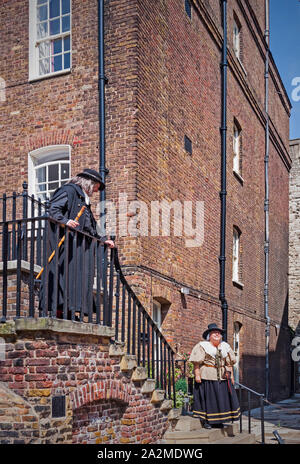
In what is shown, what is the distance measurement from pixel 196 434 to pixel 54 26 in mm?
8105

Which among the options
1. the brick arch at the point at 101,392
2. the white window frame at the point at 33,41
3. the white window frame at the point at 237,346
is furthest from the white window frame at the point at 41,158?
the white window frame at the point at 237,346

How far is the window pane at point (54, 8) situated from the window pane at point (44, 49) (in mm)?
585

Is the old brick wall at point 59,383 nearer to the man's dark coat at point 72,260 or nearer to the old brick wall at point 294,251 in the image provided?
the man's dark coat at point 72,260

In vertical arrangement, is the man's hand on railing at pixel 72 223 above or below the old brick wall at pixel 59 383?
above

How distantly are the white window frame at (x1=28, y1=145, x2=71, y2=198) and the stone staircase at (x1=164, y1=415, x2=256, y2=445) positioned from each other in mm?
5019

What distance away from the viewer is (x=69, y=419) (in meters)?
6.12

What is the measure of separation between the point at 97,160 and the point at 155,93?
1853 millimetres

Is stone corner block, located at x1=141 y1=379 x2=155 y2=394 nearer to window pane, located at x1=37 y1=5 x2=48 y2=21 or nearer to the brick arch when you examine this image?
the brick arch

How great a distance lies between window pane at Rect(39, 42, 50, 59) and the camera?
12305 millimetres

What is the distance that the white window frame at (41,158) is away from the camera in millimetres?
11656

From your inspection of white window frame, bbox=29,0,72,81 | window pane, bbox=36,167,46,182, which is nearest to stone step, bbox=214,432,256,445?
window pane, bbox=36,167,46,182

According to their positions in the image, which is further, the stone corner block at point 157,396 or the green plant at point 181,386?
the green plant at point 181,386

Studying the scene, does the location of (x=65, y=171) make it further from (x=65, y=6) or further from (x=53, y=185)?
(x=65, y=6)

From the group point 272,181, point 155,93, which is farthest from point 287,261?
point 155,93
